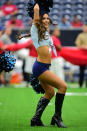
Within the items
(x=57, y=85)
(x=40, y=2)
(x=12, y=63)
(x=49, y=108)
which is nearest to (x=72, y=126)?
(x=57, y=85)

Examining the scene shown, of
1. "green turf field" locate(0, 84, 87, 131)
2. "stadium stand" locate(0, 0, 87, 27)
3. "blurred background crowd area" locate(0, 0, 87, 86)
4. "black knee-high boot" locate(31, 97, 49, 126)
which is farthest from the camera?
"stadium stand" locate(0, 0, 87, 27)

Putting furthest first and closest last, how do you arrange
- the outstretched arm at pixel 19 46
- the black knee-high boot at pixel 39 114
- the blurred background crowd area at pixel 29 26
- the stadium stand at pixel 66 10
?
1. the stadium stand at pixel 66 10
2. the blurred background crowd area at pixel 29 26
3. the outstretched arm at pixel 19 46
4. the black knee-high boot at pixel 39 114

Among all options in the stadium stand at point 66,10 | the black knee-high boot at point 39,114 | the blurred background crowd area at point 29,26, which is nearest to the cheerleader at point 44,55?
the black knee-high boot at point 39,114

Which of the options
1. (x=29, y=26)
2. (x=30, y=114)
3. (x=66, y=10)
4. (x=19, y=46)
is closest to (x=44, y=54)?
(x=30, y=114)

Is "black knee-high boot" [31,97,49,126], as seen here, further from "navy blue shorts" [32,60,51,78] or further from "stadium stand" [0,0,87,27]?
"stadium stand" [0,0,87,27]

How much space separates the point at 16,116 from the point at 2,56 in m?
1.34

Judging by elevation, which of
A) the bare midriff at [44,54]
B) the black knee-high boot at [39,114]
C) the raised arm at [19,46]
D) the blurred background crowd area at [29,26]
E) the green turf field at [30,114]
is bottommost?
the blurred background crowd area at [29,26]

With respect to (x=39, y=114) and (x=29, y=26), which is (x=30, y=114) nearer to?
(x=39, y=114)

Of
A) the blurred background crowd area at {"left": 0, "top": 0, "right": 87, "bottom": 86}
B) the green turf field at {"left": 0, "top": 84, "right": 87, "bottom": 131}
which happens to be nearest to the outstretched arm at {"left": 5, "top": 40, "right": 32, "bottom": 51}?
the blurred background crowd area at {"left": 0, "top": 0, "right": 87, "bottom": 86}

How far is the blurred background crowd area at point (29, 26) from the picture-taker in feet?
51.3

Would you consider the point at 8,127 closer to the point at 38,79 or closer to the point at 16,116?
the point at 38,79

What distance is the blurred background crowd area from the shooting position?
1563 cm

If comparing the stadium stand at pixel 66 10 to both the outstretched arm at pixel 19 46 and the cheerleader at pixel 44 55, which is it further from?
the cheerleader at pixel 44 55

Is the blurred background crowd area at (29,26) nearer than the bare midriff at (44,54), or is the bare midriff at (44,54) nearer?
the bare midriff at (44,54)
